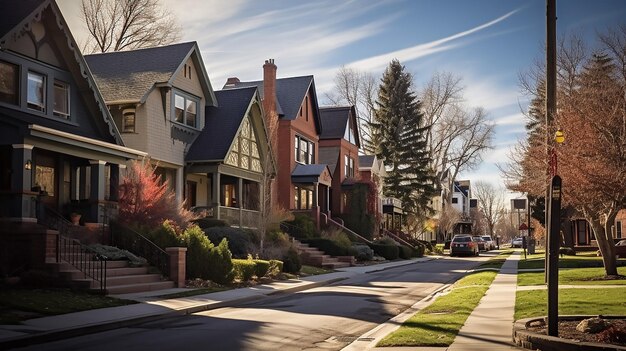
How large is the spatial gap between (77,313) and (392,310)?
742 cm

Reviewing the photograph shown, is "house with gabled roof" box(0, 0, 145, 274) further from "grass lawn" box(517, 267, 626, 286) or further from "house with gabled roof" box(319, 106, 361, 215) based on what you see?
"house with gabled roof" box(319, 106, 361, 215)

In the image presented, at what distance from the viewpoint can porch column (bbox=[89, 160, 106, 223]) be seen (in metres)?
24.1

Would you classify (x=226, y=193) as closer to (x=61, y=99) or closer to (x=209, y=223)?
(x=209, y=223)

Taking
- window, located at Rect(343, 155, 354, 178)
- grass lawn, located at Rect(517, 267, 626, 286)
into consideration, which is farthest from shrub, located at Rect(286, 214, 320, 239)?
grass lawn, located at Rect(517, 267, 626, 286)

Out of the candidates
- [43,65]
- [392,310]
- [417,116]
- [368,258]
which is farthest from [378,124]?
[392,310]

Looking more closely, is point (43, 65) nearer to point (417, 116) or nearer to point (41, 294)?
point (41, 294)

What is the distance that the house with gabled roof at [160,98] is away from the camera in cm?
3031

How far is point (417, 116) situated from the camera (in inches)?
2613

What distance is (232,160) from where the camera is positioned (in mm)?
35094

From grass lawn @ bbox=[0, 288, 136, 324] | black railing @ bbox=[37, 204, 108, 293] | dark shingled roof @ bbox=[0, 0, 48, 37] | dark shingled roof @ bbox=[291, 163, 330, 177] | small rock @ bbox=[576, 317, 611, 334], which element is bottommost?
grass lawn @ bbox=[0, 288, 136, 324]

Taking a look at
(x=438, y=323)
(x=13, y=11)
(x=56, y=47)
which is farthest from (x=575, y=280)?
(x=13, y=11)

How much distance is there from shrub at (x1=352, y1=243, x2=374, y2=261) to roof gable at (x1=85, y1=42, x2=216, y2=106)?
12764 millimetres

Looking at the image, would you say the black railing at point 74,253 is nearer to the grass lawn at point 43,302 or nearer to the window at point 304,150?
the grass lawn at point 43,302

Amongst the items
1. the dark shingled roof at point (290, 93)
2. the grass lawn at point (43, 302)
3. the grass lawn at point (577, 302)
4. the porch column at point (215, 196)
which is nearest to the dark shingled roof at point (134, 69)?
the porch column at point (215, 196)
